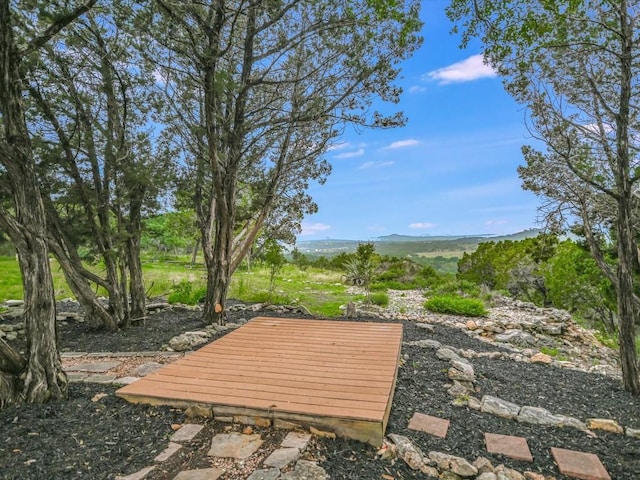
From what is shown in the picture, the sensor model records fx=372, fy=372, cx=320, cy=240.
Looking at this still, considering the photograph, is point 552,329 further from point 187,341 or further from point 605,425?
point 187,341

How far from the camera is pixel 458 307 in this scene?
8.23 m

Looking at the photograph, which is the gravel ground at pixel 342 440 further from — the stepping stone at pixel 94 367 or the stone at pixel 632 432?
the stepping stone at pixel 94 367

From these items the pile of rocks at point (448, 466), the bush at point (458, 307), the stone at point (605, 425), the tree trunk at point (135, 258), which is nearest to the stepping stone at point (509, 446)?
the pile of rocks at point (448, 466)

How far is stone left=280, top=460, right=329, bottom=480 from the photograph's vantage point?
1.97m

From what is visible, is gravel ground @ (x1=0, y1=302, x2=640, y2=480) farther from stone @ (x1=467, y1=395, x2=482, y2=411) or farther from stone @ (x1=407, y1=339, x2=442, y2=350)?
stone @ (x1=407, y1=339, x2=442, y2=350)

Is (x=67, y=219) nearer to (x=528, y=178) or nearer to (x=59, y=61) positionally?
(x=59, y=61)

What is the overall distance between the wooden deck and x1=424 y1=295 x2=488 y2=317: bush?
13.1ft

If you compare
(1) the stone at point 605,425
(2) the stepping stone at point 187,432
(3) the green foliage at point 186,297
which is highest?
(3) the green foliage at point 186,297

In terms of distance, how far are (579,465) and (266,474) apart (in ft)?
6.33

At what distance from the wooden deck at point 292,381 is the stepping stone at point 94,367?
0.82 metres

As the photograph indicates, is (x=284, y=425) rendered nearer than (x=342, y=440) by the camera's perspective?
No

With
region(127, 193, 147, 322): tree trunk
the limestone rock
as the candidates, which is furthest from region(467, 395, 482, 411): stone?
region(127, 193, 147, 322): tree trunk

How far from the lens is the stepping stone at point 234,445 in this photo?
2.21 metres

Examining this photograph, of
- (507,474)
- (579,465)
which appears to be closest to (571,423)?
(579,465)
